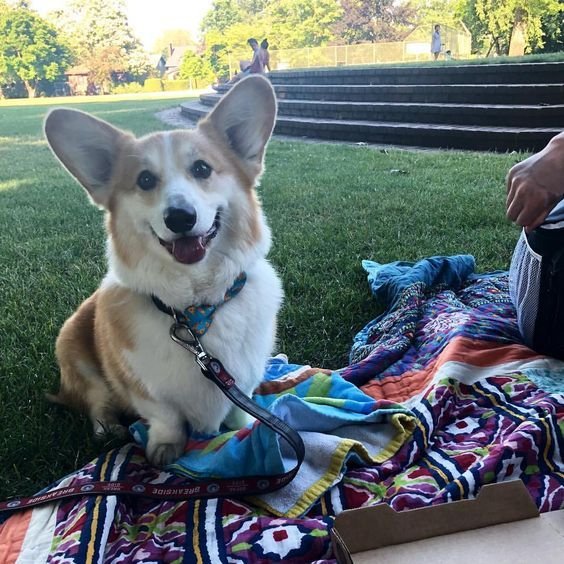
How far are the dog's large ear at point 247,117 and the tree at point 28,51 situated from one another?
37.8m

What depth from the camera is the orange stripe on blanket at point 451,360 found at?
1914 mm

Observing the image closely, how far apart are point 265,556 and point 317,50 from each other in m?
23.7

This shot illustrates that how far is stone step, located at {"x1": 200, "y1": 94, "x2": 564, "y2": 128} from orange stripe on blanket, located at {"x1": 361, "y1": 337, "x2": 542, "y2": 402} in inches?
186

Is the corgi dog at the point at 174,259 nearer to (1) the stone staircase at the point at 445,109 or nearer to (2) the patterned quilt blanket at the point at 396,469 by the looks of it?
(2) the patterned quilt blanket at the point at 396,469

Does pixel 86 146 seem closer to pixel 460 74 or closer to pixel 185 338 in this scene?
pixel 185 338

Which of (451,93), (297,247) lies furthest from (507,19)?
(297,247)

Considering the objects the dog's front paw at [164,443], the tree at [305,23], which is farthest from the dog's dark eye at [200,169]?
the tree at [305,23]

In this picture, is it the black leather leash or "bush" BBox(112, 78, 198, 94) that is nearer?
the black leather leash

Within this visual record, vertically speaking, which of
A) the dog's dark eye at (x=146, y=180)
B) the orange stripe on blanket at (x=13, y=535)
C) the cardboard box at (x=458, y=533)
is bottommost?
the orange stripe on blanket at (x=13, y=535)

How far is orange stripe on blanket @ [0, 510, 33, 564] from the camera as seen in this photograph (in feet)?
4.33

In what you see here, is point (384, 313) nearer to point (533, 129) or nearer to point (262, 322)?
point (262, 322)

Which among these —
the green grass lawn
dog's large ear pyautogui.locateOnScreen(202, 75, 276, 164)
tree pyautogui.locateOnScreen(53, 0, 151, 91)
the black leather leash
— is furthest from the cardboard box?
tree pyautogui.locateOnScreen(53, 0, 151, 91)

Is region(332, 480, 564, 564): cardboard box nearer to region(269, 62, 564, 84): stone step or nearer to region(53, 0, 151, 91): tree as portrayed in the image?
region(269, 62, 564, 84): stone step

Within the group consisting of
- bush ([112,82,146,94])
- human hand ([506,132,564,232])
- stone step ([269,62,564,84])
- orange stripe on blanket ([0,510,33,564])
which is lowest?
orange stripe on blanket ([0,510,33,564])
